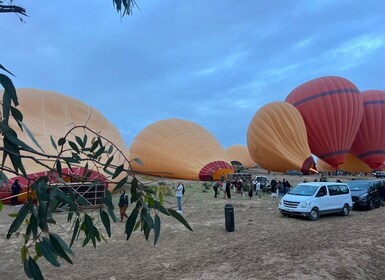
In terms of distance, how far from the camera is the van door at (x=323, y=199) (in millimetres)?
16219

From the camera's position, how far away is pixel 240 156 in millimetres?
92438

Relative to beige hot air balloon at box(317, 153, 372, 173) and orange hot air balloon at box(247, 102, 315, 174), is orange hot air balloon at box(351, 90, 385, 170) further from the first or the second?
orange hot air balloon at box(247, 102, 315, 174)

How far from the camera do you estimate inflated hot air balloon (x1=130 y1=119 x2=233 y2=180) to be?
122 ft

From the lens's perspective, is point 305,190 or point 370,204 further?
point 370,204

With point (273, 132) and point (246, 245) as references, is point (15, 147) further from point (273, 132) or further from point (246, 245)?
point (273, 132)

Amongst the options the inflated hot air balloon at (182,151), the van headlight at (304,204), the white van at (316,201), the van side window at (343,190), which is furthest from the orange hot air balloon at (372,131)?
the van headlight at (304,204)

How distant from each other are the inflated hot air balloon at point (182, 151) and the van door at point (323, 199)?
20433mm

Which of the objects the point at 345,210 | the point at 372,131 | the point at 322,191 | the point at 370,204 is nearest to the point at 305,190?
the point at 322,191

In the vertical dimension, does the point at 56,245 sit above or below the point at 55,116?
below

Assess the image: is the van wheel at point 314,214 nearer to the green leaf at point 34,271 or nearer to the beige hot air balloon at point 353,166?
the green leaf at point 34,271

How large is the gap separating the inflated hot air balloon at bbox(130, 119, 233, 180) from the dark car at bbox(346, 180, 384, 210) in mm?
17788

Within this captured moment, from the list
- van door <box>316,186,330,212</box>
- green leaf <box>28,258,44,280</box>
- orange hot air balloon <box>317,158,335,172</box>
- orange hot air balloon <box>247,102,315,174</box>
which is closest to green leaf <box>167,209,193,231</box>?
green leaf <box>28,258,44,280</box>

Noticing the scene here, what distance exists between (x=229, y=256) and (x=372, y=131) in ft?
139

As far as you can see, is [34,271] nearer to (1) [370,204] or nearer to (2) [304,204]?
(2) [304,204]
